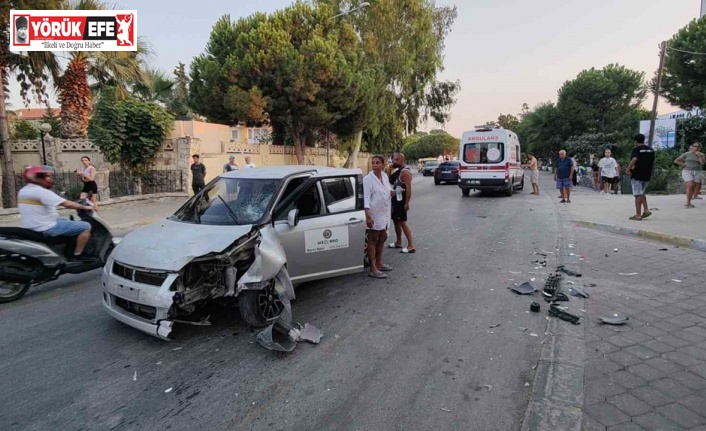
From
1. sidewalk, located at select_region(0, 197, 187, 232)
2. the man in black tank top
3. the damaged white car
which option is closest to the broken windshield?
the damaged white car

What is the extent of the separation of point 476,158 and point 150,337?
15.5 m

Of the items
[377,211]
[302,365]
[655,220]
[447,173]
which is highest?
[447,173]

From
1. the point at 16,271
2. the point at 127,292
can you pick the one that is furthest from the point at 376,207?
the point at 16,271

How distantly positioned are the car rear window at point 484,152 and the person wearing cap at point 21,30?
16446 millimetres

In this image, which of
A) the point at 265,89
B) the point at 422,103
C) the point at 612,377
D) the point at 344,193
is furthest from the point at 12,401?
the point at 422,103

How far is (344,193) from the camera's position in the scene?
5.74 m

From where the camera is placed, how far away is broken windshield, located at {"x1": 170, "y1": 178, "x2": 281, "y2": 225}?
15.8 feet

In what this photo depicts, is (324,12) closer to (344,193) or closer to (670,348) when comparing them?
(344,193)

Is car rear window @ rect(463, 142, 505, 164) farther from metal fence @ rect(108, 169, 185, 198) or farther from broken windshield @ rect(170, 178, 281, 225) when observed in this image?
broken windshield @ rect(170, 178, 281, 225)

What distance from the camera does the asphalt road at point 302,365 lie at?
114 inches

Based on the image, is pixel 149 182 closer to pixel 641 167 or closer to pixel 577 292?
pixel 577 292

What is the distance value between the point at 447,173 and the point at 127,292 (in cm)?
2427

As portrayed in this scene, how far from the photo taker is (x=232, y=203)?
5.03m

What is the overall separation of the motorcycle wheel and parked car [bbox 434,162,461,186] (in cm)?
2364
